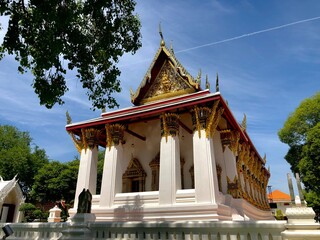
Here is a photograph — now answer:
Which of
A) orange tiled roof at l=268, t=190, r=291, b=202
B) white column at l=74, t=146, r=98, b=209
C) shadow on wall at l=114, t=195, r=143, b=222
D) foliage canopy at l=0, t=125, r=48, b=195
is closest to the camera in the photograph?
shadow on wall at l=114, t=195, r=143, b=222

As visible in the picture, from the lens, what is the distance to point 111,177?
9.34 metres

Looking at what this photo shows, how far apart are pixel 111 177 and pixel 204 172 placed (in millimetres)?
3435

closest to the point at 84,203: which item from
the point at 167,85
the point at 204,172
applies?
the point at 204,172

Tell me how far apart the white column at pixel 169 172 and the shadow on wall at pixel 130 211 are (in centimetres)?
90

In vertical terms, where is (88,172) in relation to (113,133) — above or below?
below

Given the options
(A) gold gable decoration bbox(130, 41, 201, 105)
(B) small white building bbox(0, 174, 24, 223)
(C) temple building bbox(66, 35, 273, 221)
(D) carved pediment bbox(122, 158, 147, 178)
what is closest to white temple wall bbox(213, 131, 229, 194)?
(C) temple building bbox(66, 35, 273, 221)

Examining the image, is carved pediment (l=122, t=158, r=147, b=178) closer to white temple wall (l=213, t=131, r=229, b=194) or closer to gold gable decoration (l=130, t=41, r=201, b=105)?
gold gable decoration (l=130, t=41, r=201, b=105)

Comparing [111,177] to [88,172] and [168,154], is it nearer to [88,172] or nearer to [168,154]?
[88,172]

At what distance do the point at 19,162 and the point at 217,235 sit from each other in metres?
26.8

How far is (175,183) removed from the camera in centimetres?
824

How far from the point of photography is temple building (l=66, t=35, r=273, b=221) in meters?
8.02

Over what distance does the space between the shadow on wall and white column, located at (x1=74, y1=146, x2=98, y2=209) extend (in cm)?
160

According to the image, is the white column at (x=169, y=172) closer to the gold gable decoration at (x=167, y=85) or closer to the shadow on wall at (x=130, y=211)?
the shadow on wall at (x=130, y=211)

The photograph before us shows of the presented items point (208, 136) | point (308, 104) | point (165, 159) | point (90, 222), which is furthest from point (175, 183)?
point (308, 104)
